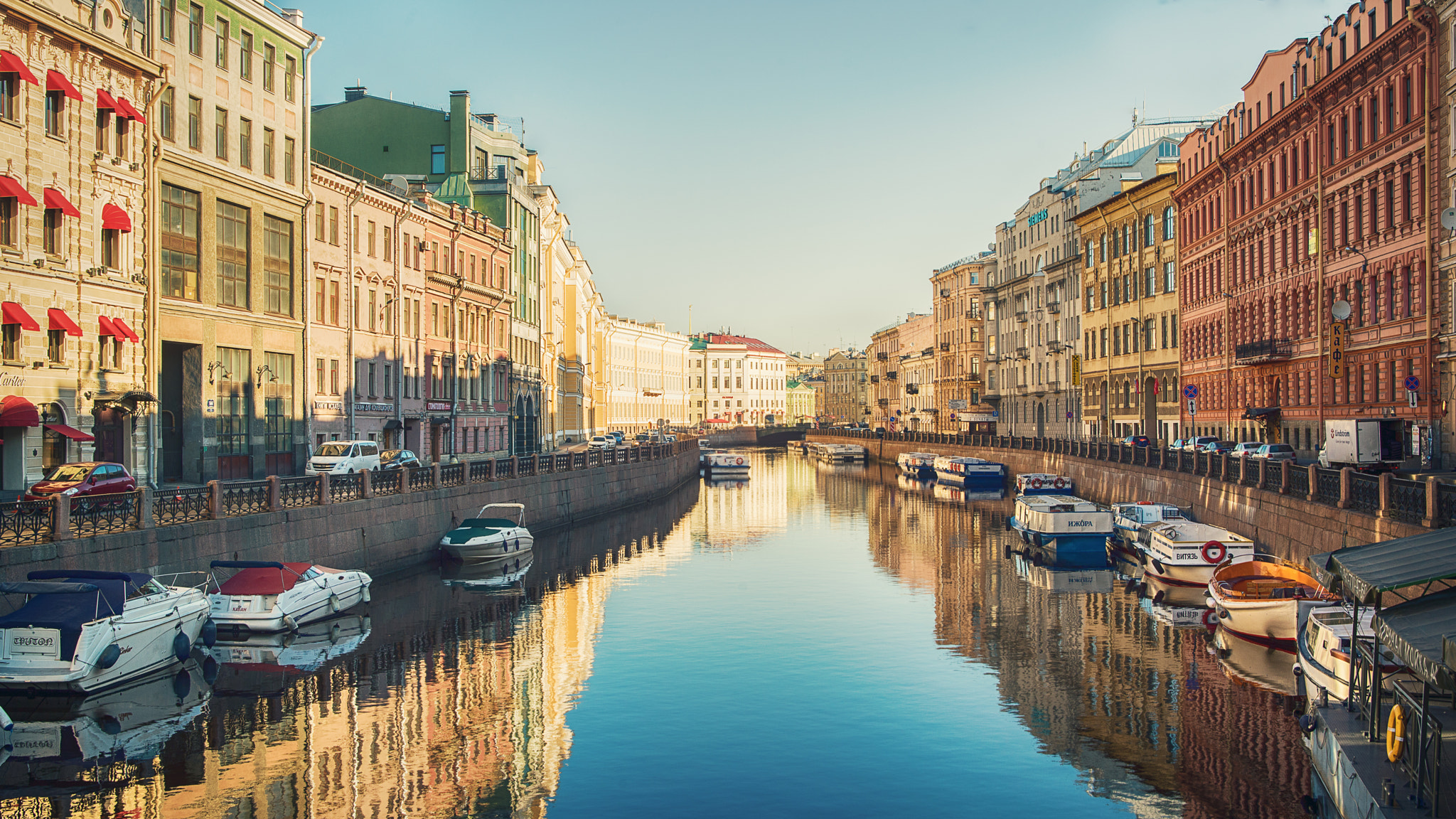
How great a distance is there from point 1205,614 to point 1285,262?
108 ft

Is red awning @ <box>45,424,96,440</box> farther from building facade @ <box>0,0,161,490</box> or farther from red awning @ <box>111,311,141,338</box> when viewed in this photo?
red awning @ <box>111,311,141,338</box>

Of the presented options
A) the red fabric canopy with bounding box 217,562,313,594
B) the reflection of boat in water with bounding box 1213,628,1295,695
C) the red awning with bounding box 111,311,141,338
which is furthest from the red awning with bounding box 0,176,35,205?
the reflection of boat in water with bounding box 1213,628,1295,695

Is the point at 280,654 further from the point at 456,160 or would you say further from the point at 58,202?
the point at 456,160

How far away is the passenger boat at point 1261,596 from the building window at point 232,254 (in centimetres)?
3756

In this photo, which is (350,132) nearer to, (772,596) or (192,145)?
(192,145)

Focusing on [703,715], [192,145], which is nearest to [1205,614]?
[703,715]

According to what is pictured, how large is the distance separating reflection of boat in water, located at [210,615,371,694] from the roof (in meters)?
20.8

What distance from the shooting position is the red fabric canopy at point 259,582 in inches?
1175

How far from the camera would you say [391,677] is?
26.7 meters

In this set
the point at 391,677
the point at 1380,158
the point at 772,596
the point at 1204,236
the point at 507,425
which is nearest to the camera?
the point at 391,677

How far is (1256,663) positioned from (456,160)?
6188 cm

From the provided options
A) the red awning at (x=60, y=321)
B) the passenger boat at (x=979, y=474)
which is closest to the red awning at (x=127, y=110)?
the red awning at (x=60, y=321)

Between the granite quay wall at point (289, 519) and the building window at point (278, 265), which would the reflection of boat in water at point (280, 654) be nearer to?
the granite quay wall at point (289, 519)

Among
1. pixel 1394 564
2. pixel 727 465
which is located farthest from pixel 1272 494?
pixel 727 465
